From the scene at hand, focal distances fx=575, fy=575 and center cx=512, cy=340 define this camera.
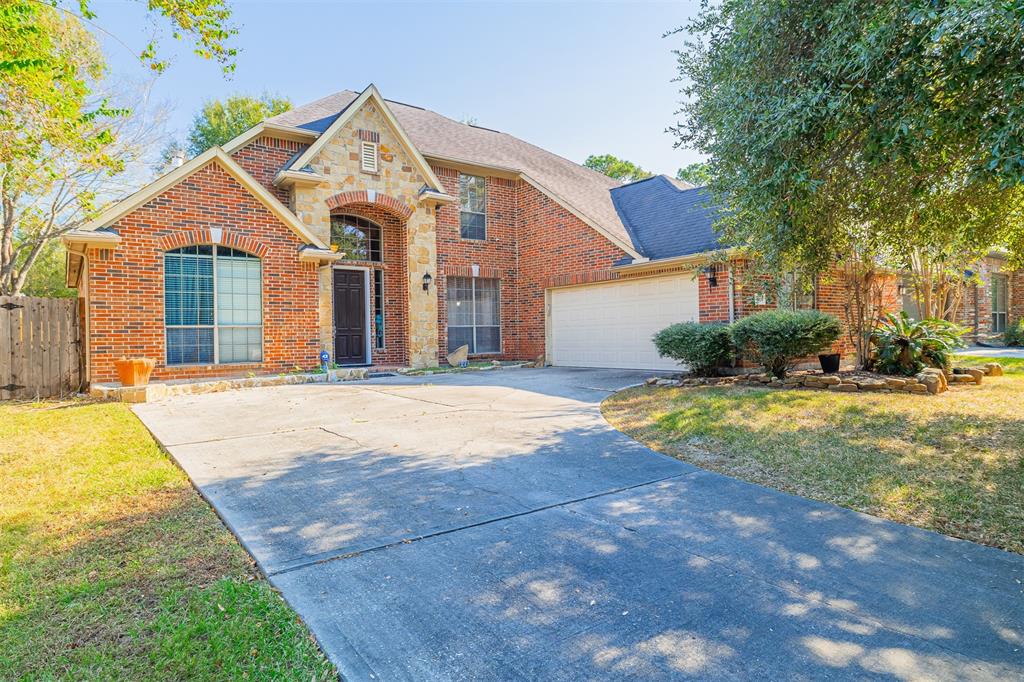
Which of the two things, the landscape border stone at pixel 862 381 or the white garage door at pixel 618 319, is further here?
the white garage door at pixel 618 319

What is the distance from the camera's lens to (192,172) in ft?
37.3

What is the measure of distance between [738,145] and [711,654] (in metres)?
5.06

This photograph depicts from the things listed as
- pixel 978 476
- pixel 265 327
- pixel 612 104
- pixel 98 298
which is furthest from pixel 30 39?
pixel 978 476

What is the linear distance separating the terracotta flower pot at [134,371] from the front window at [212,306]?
1.23 metres

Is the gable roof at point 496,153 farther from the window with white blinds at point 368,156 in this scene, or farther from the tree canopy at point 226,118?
the tree canopy at point 226,118

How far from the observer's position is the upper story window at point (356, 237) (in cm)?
1484

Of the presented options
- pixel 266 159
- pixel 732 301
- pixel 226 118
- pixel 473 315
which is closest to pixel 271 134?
pixel 266 159

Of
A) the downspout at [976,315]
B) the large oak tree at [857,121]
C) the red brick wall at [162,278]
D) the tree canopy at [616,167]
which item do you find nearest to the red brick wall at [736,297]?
the large oak tree at [857,121]

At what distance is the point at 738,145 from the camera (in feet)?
19.5

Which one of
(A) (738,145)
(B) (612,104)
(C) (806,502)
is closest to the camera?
(C) (806,502)

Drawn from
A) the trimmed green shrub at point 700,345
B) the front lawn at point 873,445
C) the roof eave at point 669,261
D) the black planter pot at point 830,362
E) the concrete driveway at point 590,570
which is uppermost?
the roof eave at point 669,261

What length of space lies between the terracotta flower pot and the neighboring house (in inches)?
38.2

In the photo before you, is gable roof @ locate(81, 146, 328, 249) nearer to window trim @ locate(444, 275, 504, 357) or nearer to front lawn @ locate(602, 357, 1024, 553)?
window trim @ locate(444, 275, 504, 357)

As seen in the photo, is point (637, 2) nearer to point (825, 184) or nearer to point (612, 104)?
point (612, 104)
